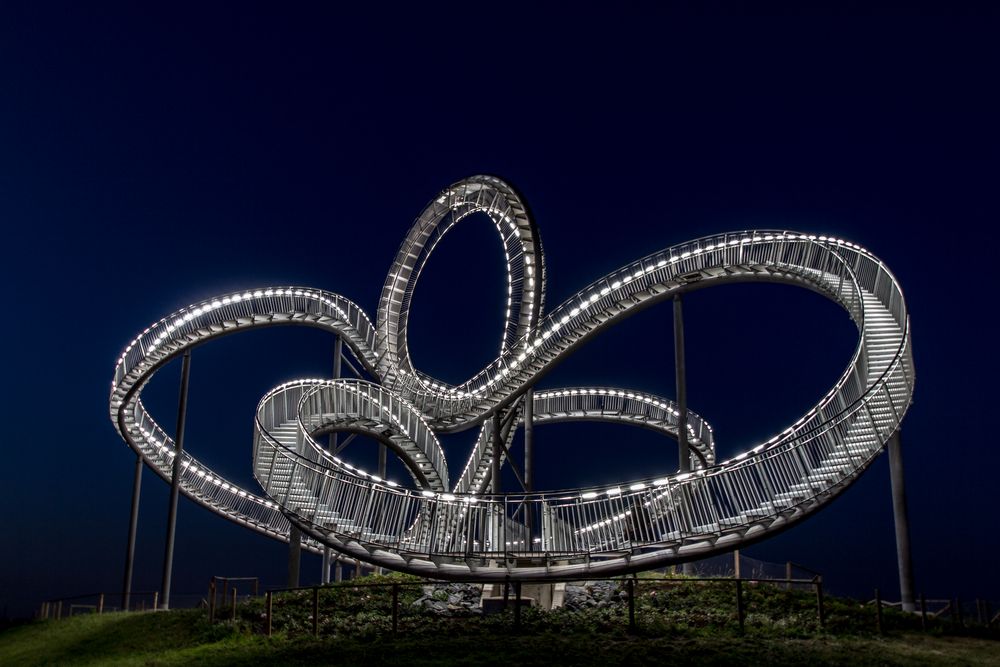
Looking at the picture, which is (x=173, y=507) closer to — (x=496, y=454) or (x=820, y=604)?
(x=496, y=454)

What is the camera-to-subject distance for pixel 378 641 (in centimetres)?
1770

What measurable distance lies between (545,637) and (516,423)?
2054cm

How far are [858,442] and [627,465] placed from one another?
2691 inches

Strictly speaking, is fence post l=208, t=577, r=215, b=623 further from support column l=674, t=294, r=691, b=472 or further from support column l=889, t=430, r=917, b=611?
support column l=889, t=430, r=917, b=611

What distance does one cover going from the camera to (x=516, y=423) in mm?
37781

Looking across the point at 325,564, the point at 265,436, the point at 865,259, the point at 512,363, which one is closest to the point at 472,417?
the point at 512,363

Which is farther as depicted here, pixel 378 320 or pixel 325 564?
pixel 378 320

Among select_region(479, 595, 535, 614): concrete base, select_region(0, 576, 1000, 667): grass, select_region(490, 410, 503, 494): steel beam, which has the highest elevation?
select_region(490, 410, 503, 494): steel beam

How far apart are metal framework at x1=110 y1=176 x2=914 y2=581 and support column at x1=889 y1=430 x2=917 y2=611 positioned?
2.77 metres

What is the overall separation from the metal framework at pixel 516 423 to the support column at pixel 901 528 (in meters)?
→ 2.77

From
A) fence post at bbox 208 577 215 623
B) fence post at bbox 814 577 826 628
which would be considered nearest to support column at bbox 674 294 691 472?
fence post at bbox 814 577 826 628

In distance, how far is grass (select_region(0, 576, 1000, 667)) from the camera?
51.9 feet

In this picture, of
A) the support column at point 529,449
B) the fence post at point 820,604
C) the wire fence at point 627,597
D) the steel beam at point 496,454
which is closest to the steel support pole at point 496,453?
the steel beam at point 496,454

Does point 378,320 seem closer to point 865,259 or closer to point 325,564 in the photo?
point 325,564
